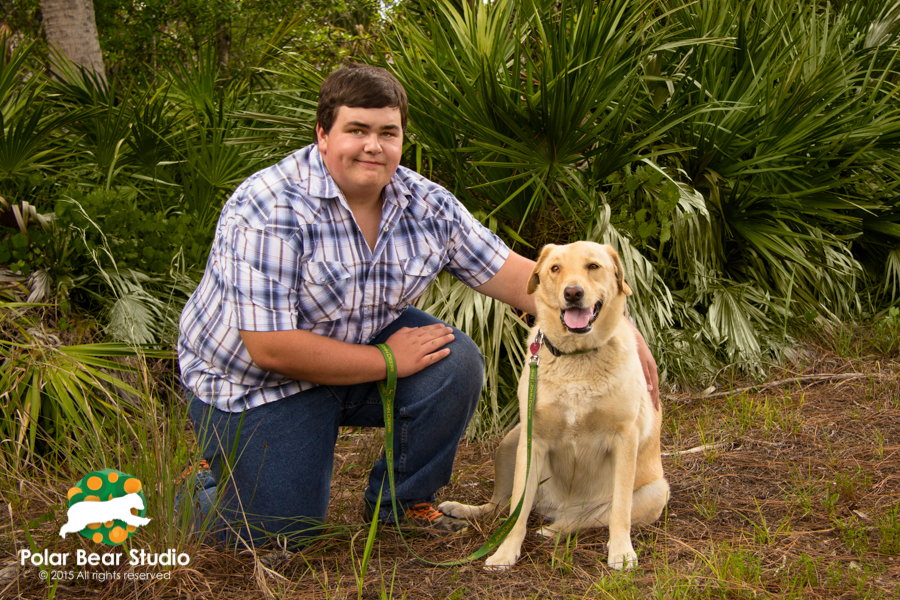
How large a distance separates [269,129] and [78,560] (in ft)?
10.1

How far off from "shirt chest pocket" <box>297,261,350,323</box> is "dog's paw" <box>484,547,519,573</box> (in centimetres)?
103

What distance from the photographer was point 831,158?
15.3ft

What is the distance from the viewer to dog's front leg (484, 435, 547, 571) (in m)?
2.38

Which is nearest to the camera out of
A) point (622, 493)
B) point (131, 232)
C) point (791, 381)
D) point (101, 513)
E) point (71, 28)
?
point (101, 513)

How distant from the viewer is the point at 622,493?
242 cm

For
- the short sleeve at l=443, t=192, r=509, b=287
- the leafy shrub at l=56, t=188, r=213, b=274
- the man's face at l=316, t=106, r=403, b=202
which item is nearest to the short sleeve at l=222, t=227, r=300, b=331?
the man's face at l=316, t=106, r=403, b=202

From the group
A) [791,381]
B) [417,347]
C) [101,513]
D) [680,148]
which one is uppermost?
[680,148]

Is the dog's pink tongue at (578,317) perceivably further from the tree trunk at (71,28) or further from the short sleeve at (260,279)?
the tree trunk at (71,28)

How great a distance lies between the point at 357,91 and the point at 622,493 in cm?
170

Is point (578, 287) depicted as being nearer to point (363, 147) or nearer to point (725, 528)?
point (363, 147)

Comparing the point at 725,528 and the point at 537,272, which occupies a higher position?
the point at 537,272

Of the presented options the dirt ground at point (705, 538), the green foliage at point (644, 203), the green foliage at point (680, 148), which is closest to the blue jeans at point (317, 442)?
the dirt ground at point (705, 538)

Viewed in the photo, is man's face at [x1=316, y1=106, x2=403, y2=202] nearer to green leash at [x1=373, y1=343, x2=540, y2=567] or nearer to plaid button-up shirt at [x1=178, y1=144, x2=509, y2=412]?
plaid button-up shirt at [x1=178, y1=144, x2=509, y2=412]
